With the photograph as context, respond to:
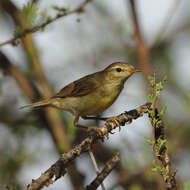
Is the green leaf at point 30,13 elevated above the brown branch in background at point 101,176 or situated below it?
above

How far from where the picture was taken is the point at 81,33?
5.18 m

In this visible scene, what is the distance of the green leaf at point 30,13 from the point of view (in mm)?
3010

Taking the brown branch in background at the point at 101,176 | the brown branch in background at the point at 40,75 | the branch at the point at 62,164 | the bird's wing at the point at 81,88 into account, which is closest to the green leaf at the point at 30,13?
the branch at the point at 62,164

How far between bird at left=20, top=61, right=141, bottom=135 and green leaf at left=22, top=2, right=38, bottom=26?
6.15ft

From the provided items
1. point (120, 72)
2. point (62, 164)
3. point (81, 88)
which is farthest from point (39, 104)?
point (62, 164)

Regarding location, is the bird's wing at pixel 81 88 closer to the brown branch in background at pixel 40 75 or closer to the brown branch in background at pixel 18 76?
the brown branch in background at pixel 40 75

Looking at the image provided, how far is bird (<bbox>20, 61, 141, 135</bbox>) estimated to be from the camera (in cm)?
479

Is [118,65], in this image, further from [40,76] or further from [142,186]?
[142,186]

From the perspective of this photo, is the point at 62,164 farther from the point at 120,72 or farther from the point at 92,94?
the point at 120,72

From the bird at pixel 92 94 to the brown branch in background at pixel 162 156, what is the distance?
8.67 feet

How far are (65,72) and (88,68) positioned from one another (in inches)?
21.9

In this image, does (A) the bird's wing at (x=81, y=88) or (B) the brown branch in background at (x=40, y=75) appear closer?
(B) the brown branch in background at (x=40, y=75)

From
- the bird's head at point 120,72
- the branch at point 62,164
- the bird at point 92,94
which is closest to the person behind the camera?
the branch at point 62,164

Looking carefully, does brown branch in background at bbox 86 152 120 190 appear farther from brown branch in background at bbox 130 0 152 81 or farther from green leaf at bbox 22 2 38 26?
brown branch in background at bbox 130 0 152 81
